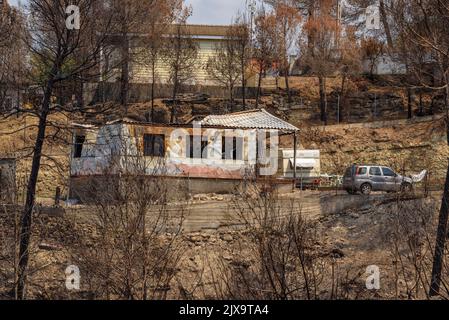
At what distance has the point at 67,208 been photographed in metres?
24.9

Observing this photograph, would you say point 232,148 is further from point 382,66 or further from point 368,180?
point 382,66


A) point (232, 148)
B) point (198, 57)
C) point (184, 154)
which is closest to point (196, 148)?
point (184, 154)

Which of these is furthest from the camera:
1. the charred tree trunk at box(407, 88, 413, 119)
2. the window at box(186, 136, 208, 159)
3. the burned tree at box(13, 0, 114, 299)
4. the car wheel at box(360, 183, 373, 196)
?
the charred tree trunk at box(407, 88, 413, 119)

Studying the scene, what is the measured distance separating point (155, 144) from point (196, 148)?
181 cm

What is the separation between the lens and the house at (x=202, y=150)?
27.5 m

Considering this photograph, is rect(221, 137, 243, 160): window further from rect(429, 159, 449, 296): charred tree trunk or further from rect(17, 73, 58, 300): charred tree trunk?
rect(429, 159, 449, 296): charred tree trunk

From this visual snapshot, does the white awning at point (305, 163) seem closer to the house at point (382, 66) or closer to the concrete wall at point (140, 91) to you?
the concrete wall at point (140, 91)

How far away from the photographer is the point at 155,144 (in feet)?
94.2

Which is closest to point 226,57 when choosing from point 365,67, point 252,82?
point 252,82

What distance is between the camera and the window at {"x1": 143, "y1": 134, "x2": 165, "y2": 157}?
28.5 metres

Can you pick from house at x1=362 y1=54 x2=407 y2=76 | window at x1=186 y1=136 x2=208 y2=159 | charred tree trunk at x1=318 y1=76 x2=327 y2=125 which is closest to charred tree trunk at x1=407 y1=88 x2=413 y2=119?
charred tree trunk at x1=318 y1=76 x2=327 y2=125

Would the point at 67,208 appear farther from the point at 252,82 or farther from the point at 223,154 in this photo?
Result: the point at 252,82

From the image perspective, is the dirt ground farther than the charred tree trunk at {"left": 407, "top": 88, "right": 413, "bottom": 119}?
No
